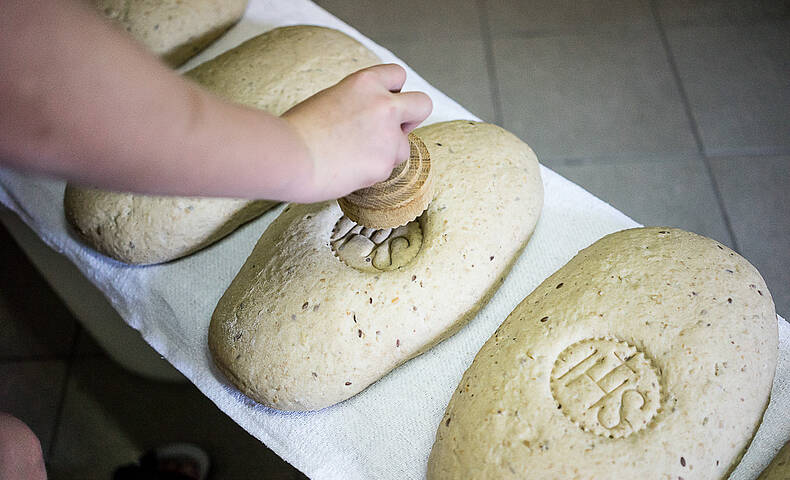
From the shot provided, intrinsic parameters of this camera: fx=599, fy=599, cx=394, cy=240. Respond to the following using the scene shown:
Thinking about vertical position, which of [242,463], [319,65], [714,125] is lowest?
[242,463]

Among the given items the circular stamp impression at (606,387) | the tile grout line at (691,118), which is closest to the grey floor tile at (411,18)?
the tile grout line at (691,118)

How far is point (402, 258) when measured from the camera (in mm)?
973

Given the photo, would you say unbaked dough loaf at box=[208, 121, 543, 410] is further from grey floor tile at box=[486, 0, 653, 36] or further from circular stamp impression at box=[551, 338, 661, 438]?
grey floor tile at box=[486, 0, 653, 36]

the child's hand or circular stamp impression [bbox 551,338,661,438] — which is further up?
the child's hand

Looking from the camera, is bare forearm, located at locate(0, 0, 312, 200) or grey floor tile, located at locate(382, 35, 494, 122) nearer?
bare forearm, located at locate(0, 0, 312, 200)

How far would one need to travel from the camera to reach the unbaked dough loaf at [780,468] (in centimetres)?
79

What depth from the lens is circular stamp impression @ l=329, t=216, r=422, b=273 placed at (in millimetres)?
969

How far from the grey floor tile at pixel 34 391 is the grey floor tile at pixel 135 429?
44mm

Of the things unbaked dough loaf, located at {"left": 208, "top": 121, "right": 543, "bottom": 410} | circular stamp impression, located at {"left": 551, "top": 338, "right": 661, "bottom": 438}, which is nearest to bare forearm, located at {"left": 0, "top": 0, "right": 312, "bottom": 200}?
unbaked dough loaf, located at {"left": 208, "top": 121, "right": 543, "bottom": 410}

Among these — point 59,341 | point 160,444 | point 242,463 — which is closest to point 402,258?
point 242,463

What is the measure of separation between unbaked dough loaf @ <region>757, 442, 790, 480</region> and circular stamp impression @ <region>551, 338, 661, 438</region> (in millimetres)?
181

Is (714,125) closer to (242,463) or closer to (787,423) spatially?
(787,423)

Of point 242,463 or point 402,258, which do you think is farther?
point 242,463

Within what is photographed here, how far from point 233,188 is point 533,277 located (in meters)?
0.66
